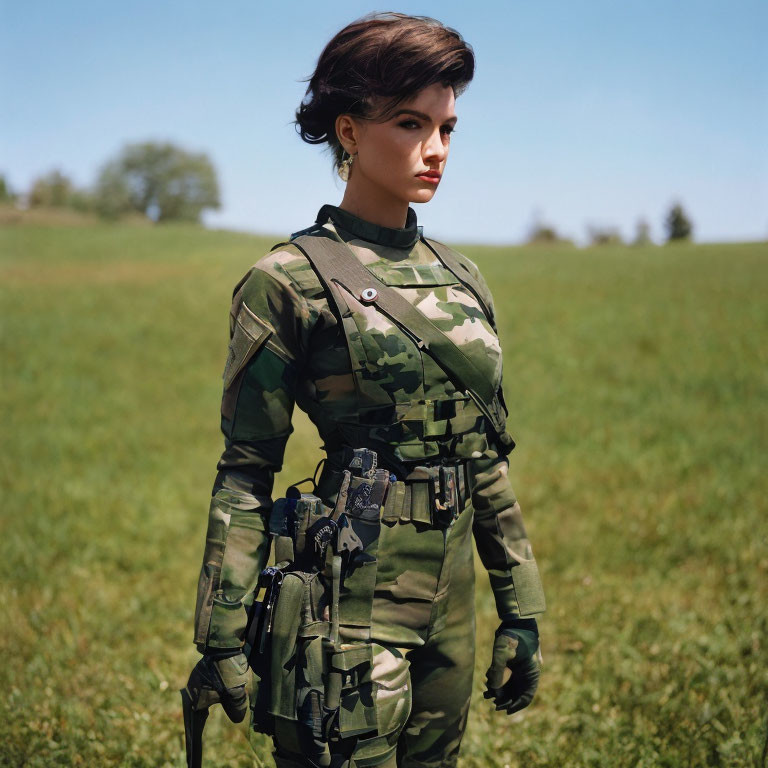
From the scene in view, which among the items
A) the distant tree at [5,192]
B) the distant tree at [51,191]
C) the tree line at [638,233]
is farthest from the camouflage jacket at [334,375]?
the distant tree at [51,191]

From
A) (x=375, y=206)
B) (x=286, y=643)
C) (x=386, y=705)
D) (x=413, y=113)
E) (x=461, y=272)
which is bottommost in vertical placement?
(x=386, y=705)

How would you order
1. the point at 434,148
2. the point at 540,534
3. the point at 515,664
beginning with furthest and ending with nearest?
the point at 540,534
the point at 515,664
the point at 434,148

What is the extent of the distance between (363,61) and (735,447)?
8101 mm

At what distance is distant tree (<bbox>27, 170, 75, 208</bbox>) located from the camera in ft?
296

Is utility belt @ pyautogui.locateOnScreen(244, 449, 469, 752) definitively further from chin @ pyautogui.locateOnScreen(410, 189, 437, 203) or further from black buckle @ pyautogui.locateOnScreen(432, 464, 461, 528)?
chin @ pyautogui.locateOnScreen(410, 189, 437, 203)

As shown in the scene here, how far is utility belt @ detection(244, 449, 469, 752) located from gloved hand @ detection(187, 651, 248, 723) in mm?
55

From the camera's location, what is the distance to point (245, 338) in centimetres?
218

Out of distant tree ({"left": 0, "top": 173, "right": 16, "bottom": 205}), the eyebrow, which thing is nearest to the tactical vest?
the eyebrow

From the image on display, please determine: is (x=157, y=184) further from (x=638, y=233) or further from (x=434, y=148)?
(x=434, y=148)

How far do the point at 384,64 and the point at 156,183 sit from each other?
8690cm

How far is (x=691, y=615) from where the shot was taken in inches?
202

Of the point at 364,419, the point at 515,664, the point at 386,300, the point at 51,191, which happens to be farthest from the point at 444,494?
the point at 51,191

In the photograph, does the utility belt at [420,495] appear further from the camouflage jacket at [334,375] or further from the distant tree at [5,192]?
the distant tree at [5,192]

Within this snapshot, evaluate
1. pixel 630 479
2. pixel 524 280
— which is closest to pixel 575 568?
pixel 630 479
